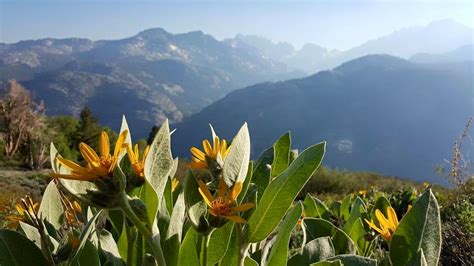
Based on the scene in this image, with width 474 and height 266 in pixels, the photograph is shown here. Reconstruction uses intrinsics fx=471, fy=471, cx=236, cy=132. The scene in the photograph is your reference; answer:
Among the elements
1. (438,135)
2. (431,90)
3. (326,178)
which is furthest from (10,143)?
(431,90)

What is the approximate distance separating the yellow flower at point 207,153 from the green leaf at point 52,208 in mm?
420

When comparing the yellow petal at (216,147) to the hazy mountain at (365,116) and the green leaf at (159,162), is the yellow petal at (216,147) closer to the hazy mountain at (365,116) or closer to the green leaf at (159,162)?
the green leaf at (159,162)

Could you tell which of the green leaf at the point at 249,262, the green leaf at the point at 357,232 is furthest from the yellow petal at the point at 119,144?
the green leaf at the point at 357,232

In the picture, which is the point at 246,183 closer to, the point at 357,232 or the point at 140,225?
the point at 140,225

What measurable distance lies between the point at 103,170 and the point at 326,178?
16.3m

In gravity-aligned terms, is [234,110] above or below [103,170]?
below

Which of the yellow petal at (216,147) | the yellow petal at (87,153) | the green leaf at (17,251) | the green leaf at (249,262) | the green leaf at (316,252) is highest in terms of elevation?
the yellow petal at (87,153)

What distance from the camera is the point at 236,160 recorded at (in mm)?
1061

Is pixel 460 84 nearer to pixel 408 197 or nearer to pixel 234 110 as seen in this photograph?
pixel 234 110

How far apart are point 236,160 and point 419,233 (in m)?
0.45

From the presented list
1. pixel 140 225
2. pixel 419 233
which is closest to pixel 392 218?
pixel 419 233

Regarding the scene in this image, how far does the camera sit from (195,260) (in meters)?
1.12

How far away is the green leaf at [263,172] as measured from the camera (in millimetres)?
1306

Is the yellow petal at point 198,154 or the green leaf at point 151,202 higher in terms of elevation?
the yellow petal at point 198,154
